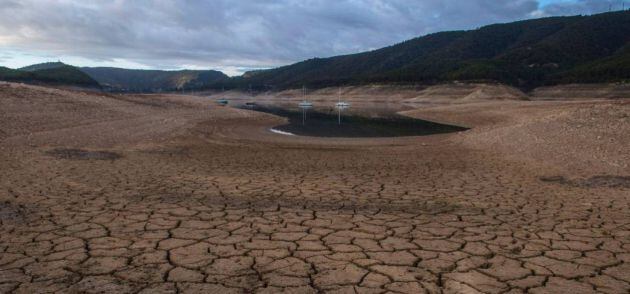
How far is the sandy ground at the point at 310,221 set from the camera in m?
4.49

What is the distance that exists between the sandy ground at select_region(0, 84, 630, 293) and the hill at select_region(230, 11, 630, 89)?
6658 cm

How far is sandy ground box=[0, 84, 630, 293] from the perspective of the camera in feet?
14.7

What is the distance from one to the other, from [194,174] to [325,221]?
4843mm

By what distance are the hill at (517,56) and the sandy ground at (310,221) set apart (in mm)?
66580

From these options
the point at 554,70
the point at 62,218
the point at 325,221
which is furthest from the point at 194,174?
the point at 554,70

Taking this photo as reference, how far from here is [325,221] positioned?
21.5 feet

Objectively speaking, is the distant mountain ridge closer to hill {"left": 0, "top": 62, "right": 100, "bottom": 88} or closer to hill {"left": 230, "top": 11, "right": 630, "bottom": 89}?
hill {"left": 230, "top": 11, "right": 630, "bottom": 89}

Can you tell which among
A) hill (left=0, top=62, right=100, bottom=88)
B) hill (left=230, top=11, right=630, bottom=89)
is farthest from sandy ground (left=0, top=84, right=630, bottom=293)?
hill (left=0, top=62, right=100, bottom=88)

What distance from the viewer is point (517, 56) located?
108875 millimetres

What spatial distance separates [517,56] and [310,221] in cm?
11517

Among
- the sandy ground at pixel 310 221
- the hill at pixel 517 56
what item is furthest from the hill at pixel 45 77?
the sandy ground at pixel 310 221

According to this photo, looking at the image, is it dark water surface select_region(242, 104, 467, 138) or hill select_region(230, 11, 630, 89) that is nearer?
dark water surface select_region(242, 104, 467, 138)

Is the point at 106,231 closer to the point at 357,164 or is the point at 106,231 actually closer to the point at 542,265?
the point at 542,265

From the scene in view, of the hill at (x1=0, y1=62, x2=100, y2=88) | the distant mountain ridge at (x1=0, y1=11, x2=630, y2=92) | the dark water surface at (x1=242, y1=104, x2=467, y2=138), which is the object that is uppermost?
the distant mountain ridge at (x1=0, y1=11, x2=630, y2=92)
